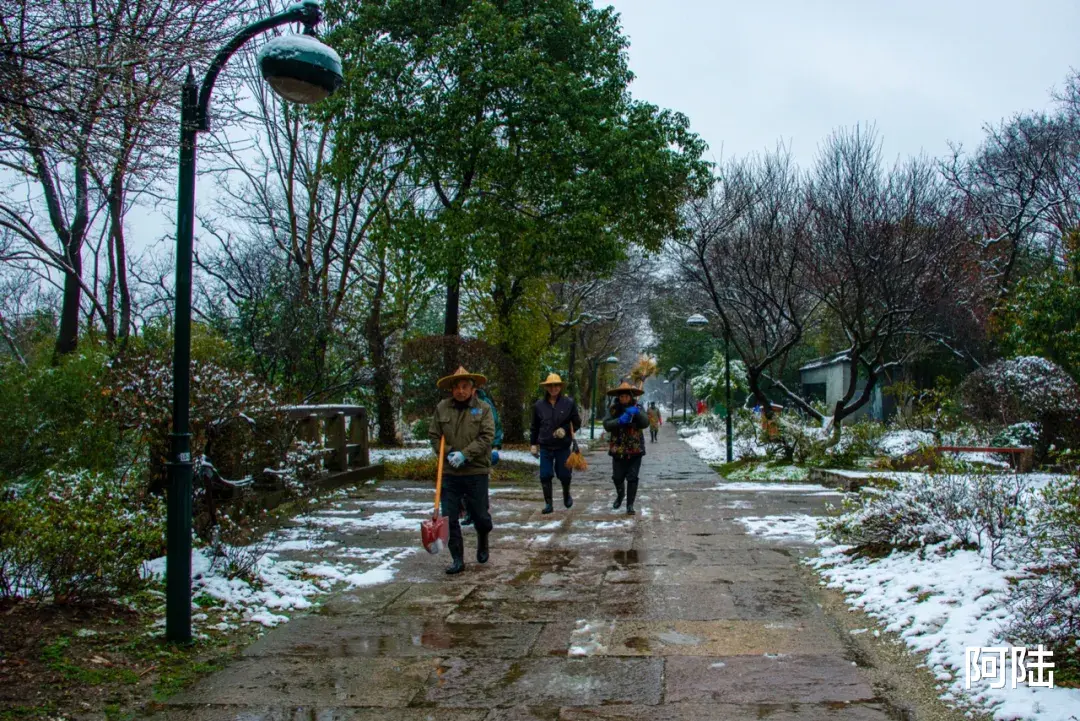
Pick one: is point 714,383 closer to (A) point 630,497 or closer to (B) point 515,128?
(B) point 515,128

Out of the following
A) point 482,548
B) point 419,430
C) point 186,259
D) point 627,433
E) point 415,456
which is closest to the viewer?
point 186,259

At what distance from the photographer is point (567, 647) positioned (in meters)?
5.29

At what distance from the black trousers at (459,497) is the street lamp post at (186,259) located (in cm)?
257

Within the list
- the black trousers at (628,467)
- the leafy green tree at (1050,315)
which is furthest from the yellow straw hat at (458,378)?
the leafy green tree at (1050,315)

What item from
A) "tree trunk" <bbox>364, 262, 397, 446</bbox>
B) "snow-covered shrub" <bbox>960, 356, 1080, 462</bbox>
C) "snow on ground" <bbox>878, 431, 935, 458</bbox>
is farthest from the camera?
"tree trunk" <bbox>364, 262, 397, 446</bbox>

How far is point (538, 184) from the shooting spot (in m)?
19.4

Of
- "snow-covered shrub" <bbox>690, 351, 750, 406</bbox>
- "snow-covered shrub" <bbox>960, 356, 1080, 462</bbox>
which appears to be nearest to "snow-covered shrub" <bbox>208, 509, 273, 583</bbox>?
"snow-covered shrub" <bbox>960, 356, 1080, 462</bbox>

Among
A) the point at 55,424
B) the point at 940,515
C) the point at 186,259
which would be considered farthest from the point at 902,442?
the point at 186,259

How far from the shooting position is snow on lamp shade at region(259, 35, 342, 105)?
5.36 meters

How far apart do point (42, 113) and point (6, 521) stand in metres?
2.76

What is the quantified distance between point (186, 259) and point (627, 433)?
6.27 meters

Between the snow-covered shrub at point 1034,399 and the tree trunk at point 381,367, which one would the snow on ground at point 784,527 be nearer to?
the snow-covered shrub at point 1034,399

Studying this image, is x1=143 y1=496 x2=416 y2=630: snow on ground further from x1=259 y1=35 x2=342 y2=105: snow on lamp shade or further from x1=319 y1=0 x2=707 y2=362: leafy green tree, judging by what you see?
x1=319 y1=0 x2=707 y2=362: leafy green tree

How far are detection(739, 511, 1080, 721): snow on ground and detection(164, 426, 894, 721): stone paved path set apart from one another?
40cm
